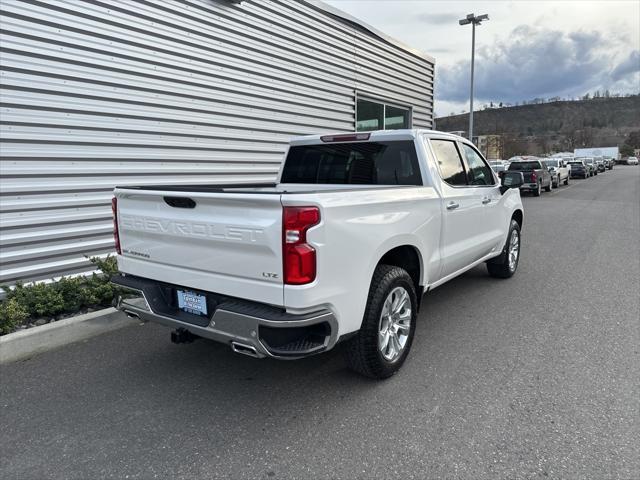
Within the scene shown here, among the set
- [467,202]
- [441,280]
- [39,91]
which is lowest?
[441,280]

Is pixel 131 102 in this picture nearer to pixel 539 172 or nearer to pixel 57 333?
pixel 57 333

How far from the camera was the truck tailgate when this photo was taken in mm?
2725

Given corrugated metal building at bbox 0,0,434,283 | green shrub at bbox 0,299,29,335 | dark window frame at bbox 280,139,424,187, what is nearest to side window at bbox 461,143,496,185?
dark window frame at bbox 280,139,424,187

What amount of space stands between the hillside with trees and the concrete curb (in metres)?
114

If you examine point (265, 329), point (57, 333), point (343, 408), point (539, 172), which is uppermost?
point (539, 172)

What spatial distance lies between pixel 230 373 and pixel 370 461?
149 cm

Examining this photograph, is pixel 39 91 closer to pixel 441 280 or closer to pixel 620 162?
pixel 441 280

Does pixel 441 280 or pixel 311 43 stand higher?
pixel 311 43

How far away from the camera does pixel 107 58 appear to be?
5.98 meters

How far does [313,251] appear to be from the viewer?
2.69 meters

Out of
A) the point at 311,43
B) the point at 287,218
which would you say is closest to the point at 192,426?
the point at 287,218

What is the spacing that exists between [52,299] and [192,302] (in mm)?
2227

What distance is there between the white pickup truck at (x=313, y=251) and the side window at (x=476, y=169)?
0.49 meters

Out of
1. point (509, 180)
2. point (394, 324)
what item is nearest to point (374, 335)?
point (394, 324)
